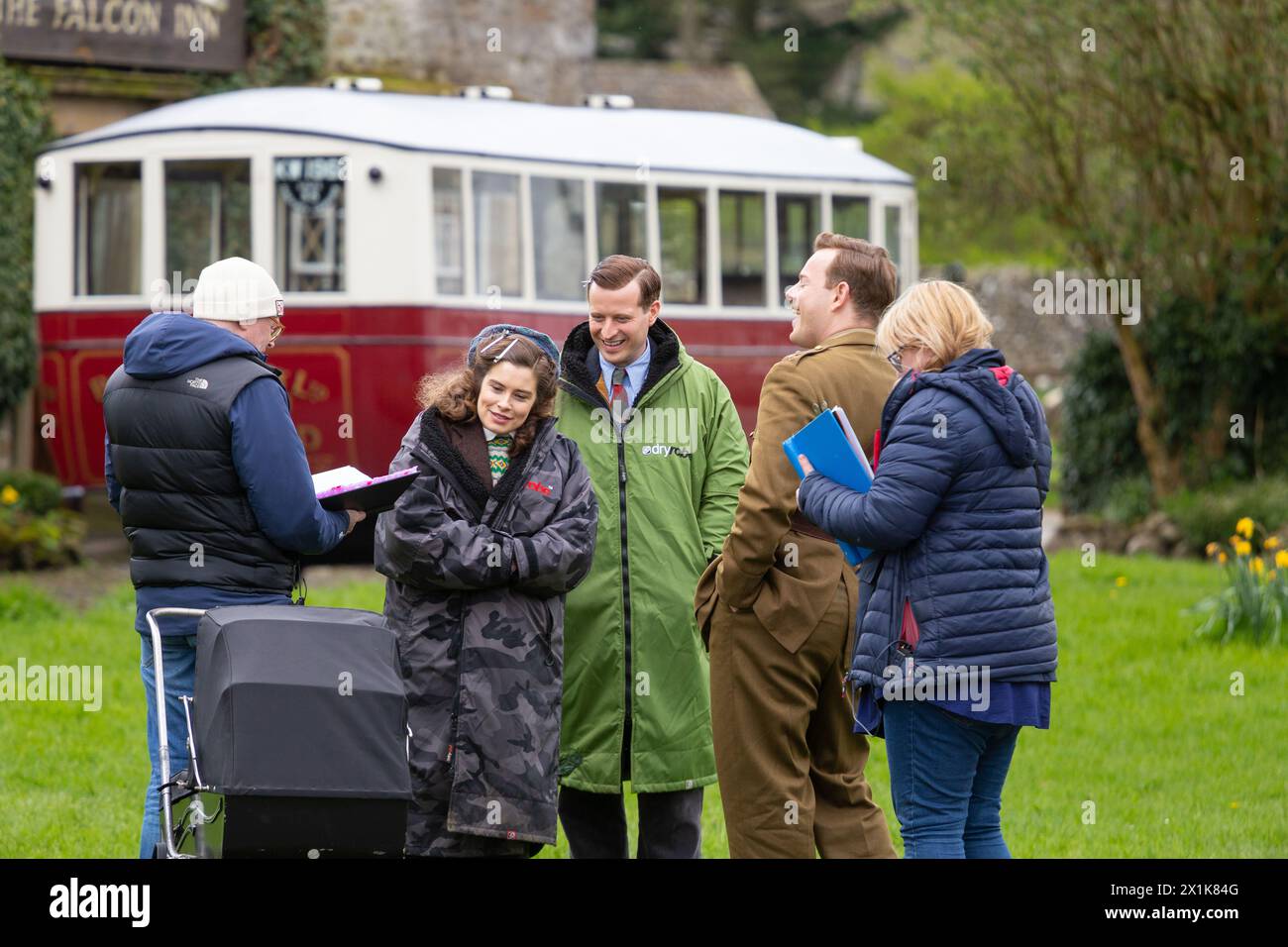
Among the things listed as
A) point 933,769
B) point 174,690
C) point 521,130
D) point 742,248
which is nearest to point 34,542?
point 521,130

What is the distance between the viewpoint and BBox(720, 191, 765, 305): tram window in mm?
16141

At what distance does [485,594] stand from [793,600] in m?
0.89

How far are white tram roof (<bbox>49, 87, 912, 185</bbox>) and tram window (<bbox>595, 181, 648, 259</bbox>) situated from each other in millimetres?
234

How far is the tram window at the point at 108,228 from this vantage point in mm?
14586

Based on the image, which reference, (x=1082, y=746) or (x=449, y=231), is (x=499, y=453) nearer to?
(x=1082, y=746)

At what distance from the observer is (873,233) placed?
17047 millimetres

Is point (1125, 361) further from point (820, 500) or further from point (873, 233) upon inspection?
point (820, 500)

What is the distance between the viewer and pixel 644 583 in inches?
216

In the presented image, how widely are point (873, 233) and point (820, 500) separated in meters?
12.6

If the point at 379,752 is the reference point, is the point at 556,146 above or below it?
above

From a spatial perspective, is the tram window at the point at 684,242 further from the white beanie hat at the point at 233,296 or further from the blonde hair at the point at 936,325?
the blonde hair at the point at 936,325
